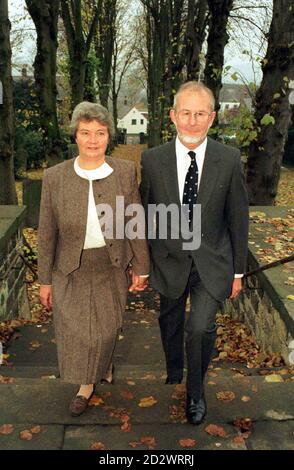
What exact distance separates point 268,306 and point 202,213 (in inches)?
84.5

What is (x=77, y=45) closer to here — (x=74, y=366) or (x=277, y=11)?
(x=277, y=11)

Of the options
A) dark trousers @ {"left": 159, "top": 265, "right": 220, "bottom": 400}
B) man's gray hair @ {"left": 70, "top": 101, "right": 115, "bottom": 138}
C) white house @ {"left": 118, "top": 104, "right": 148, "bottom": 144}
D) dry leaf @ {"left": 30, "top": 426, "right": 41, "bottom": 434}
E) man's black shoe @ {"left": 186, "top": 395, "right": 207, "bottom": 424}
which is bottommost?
white house @ {"left": 118, "top": 104, "right": 148, "bottom": 144}

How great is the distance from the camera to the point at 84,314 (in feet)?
11.3

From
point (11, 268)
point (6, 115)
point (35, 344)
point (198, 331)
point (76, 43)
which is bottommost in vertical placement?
point (35, 344)

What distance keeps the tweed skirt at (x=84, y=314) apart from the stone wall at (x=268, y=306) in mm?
1661

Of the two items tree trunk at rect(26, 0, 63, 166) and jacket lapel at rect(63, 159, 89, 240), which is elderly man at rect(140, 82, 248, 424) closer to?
jacket lapel at rect(63, 159, 89, 240)

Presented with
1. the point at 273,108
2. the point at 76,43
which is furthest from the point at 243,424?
the point at 76,43

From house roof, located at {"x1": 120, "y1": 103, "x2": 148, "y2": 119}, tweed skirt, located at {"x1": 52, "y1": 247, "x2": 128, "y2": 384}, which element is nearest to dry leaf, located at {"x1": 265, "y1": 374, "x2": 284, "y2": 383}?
tweed skirt, located at {"x1": 52, "y1": 247, "x2": 128, "y2": 384}

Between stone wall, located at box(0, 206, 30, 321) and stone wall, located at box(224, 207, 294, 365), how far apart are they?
116 inches

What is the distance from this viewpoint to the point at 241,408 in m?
3.34

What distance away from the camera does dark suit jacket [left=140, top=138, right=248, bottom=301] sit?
3.33 metres

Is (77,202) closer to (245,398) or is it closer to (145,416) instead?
(145,416)

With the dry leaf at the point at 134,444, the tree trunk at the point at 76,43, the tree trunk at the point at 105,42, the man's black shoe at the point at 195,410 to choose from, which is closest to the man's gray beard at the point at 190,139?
the man's black shoe at the point at 195,410
